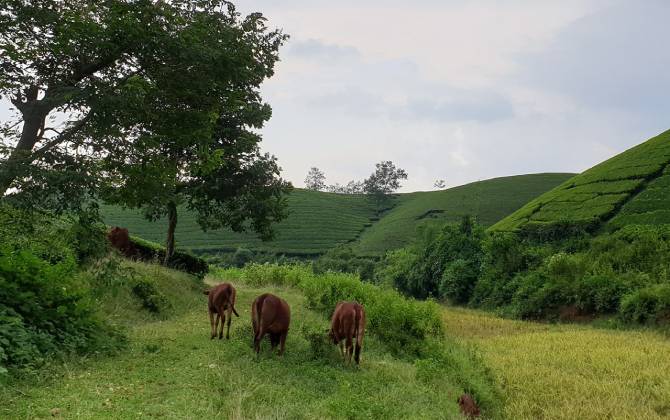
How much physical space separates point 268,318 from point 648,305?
19322mm

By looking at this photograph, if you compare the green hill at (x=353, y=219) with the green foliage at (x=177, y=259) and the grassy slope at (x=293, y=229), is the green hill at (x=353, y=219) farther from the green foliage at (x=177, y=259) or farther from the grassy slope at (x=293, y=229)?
the green foliage at (x=177, y=259)

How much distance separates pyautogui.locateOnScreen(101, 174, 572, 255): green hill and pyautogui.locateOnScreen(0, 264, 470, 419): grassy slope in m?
57.0

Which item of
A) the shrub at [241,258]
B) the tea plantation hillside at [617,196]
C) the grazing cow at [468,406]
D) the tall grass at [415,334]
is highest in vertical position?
the tea plantation hillside at [617,196]

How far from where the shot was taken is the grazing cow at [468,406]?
9781mm

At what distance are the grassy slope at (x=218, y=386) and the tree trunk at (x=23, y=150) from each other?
144 inches

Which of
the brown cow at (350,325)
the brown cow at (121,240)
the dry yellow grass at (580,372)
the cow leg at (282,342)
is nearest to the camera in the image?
the cow leg at (282,342)

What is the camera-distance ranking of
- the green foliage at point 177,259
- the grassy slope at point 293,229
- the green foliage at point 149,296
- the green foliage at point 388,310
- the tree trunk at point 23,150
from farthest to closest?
the grassy slope at point 293,229
the green foliage at point 177,259
the green foliage at point 149,296
the green foliage at point 388,310
the tree trunk at point 23,150

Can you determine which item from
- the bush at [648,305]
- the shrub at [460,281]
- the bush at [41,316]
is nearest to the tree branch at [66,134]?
the bush at [41,316]

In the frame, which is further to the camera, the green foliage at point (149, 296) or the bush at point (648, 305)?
the bush at point (648, 305)

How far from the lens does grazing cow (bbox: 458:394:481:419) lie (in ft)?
32.1

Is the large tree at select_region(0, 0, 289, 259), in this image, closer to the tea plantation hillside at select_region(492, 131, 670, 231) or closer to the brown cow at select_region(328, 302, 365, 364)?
the brown cow at select_region(328, 302, 365, 364)

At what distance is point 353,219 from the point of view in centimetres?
9581

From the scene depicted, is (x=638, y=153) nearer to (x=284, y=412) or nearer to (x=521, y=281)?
(x=521, y=281)

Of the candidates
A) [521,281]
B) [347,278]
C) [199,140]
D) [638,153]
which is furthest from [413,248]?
[199,140]
